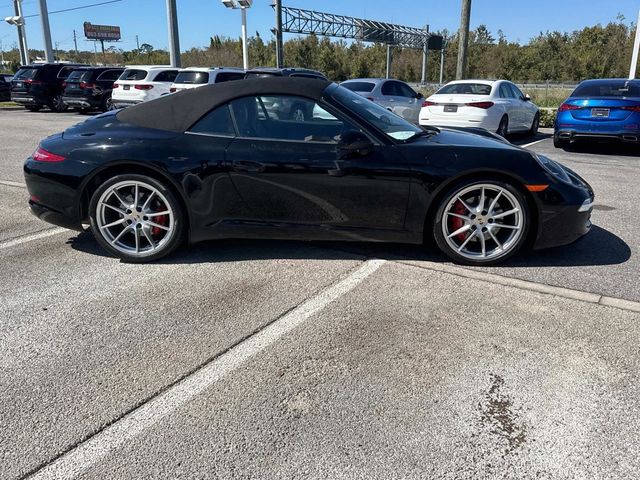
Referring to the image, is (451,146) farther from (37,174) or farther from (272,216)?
(37,174)

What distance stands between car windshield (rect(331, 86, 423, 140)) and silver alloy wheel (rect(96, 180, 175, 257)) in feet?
5.21

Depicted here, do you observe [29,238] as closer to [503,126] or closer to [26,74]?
[503,126]

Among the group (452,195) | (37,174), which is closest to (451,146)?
(452,195)

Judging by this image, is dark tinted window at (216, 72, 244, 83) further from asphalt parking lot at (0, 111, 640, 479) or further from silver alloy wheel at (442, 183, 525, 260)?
silver alloy wheel at (442, 183, 525, 260)

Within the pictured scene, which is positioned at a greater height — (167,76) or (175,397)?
(167,76)

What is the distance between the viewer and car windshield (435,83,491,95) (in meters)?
11.4

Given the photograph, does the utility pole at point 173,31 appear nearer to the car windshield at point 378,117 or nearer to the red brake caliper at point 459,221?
the car windshield at point 378,117

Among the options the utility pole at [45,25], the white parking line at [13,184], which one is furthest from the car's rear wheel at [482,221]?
the utility pole at [45,25]

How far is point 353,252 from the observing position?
4.46 m

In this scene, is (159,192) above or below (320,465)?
above

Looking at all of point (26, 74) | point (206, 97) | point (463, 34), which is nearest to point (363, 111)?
point (206, 97)

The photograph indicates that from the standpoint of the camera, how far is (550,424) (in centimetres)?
234

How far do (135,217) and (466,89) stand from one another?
30.6 ft

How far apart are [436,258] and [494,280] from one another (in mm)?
564
